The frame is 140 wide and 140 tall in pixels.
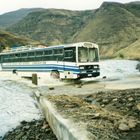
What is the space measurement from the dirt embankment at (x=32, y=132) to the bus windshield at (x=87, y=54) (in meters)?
14.1

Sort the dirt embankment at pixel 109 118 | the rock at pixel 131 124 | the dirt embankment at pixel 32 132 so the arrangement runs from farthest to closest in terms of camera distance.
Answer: the dirt embankment at pixel 32 132 < the rock at pixel 131 124 < the dirt embankment at pixel 109 118

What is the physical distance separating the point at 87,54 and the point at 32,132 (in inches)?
650

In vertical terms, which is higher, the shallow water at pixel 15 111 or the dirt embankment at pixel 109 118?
the dirt embankment at pixel 109 118

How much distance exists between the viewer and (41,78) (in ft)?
109

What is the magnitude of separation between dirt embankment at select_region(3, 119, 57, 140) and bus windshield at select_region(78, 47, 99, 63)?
14069 millimetres

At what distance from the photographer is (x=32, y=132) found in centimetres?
1288

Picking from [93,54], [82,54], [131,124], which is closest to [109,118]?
[131,124]

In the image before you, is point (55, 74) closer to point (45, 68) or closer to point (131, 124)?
point (45, 68)

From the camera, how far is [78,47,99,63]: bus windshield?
1115 inches

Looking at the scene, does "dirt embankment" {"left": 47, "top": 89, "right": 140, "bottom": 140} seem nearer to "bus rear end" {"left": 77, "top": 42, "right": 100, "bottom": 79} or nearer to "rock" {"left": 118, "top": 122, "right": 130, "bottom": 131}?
"rock" {"left": 118, "top": 122, "right": 130, "bottom": 131}

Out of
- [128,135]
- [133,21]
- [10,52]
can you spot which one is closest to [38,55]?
[10,52]

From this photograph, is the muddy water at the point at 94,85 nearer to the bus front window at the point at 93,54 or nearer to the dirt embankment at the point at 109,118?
the bus front window at the point at 93,54

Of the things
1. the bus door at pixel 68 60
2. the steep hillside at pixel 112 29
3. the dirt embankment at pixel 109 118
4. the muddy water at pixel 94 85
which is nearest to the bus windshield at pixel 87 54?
the bus door at pixel 68 60

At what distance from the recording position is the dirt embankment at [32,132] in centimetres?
1207
